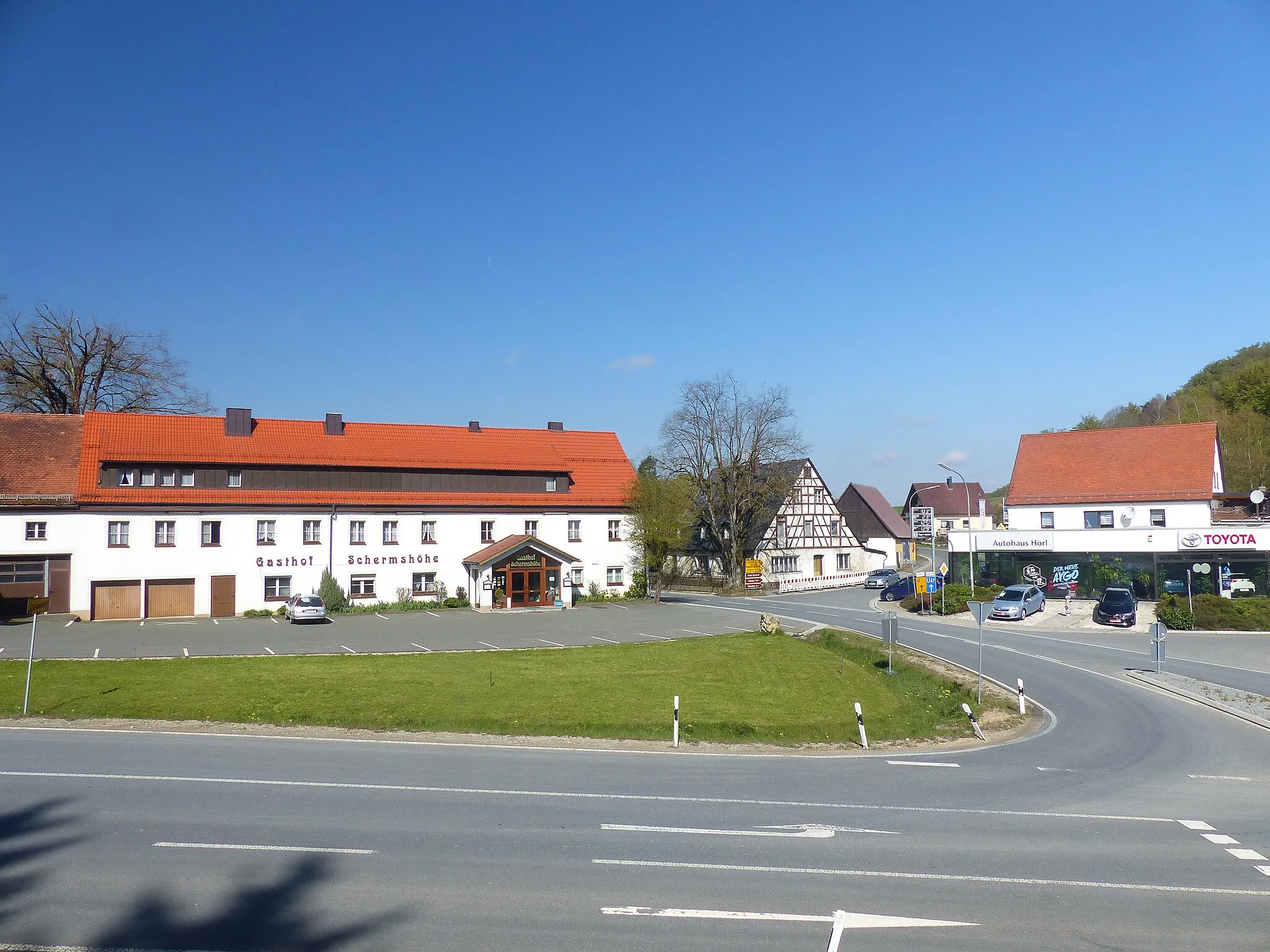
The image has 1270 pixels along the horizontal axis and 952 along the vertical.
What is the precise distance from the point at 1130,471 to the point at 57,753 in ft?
185

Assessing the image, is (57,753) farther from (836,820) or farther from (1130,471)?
(1130,471)

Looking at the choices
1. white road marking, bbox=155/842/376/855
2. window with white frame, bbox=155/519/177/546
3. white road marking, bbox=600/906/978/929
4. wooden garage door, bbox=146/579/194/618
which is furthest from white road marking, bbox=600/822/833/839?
window with white frame, bbox=155/519/177/546

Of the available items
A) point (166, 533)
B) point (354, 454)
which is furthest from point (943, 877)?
point (354, 454)

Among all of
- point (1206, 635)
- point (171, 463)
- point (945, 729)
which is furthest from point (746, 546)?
point (945, 729)

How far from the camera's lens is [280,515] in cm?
4528

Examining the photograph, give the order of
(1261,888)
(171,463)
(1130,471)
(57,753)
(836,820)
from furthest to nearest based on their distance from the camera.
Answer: (1130,471)
(171,463)
(57,753)
(836,820)
(1261,888)

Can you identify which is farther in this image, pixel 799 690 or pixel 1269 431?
pixel 1269 431

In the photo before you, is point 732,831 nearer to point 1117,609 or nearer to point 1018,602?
point 1117,609

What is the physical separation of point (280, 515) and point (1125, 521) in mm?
47056

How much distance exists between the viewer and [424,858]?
10.3 m

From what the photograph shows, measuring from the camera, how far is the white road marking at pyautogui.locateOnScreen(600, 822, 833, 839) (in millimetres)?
11438

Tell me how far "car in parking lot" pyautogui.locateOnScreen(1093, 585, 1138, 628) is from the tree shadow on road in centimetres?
4085

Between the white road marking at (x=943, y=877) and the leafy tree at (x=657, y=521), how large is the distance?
40457 mm

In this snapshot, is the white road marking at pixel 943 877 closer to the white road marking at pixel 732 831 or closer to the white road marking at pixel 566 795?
the white road marking at pixel 732 831
